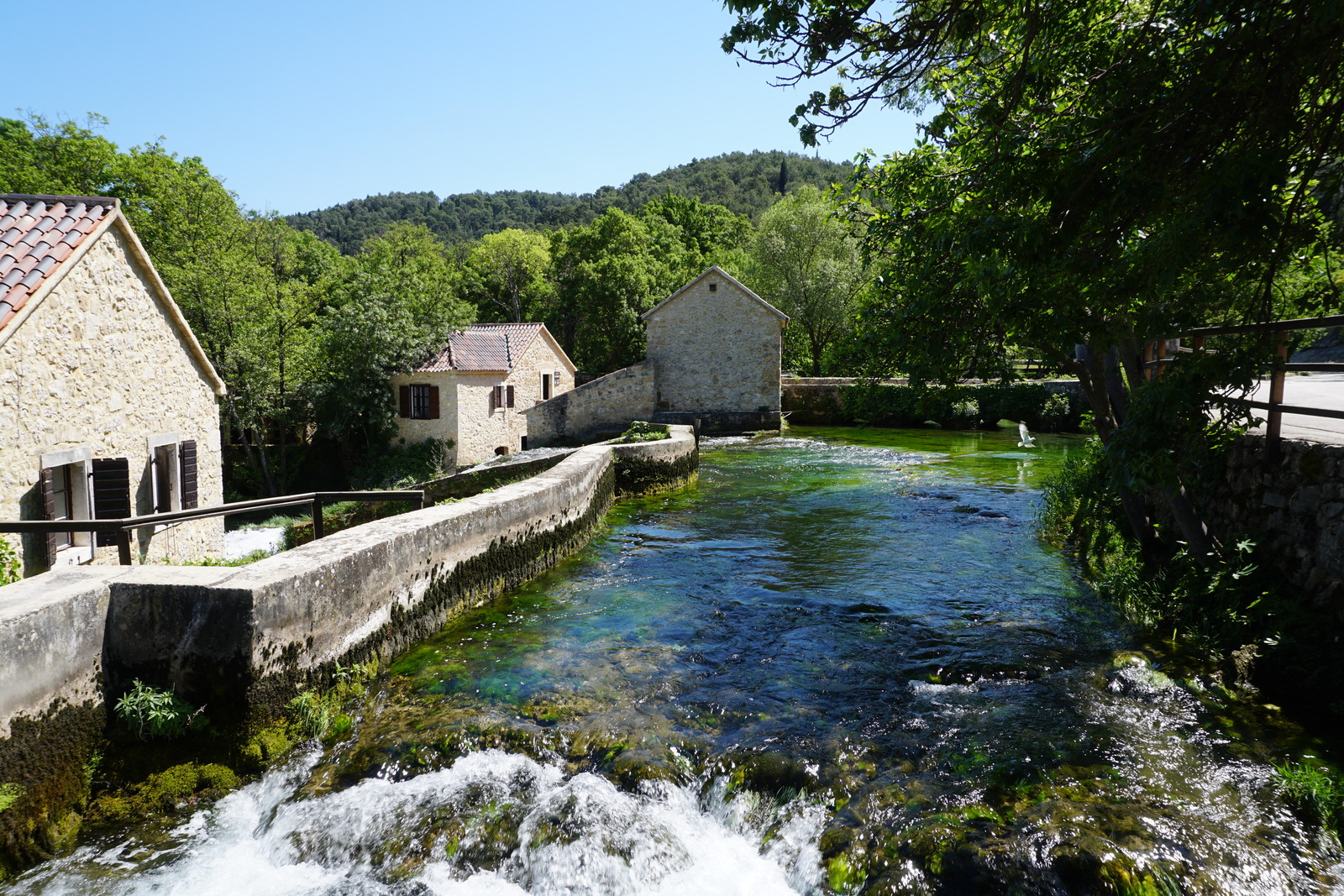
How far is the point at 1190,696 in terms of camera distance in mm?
5234

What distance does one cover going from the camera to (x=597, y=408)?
98.6 feet

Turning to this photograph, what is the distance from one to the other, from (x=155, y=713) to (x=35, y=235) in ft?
23.3

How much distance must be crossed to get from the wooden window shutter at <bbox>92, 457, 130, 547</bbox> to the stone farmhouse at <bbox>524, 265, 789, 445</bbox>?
20.5 metres

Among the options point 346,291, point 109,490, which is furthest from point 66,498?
point 346,291

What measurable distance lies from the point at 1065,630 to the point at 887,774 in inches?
124

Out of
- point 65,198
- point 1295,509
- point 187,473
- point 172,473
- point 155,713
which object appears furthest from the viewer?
point 187,473

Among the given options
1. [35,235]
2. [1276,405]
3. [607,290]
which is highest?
[607,290]

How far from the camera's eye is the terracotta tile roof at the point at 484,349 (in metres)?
26.9

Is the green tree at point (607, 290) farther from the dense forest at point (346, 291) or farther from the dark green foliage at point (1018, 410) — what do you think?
the dark green foliage at point (1018, 410)

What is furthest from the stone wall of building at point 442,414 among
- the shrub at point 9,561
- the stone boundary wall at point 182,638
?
the stone boundary wall at point 182,638

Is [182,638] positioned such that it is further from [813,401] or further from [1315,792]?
[813,401]

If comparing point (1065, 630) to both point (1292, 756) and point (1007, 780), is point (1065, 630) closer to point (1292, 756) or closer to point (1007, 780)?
point (1292, 756)

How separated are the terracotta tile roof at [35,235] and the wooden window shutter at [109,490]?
2066 millimetres

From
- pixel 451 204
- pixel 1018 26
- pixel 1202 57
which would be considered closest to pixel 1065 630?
pixel 1202 57
